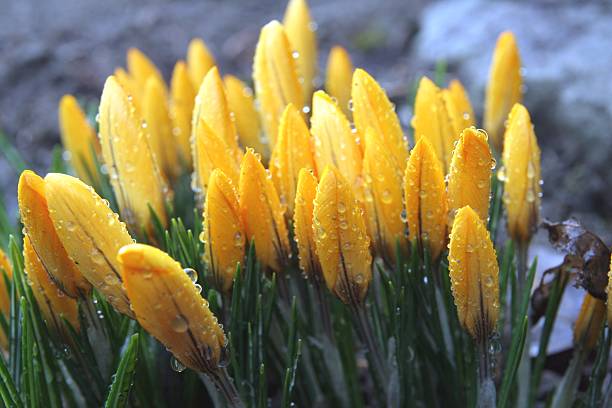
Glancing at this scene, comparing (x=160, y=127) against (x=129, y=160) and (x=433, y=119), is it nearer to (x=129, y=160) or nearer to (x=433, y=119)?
(x=129, y=160)

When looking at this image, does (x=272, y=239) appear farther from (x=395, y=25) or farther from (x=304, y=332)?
(x=395, y=25)

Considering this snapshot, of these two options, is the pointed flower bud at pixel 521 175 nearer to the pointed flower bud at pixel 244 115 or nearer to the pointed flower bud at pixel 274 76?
the pointed flower bud at pixel 274 76

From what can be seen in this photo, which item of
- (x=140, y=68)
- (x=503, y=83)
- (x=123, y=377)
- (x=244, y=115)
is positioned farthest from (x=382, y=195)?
(x=140, y=68)

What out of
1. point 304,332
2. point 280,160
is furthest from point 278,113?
point 304,332

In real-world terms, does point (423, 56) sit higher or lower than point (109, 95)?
→ higher

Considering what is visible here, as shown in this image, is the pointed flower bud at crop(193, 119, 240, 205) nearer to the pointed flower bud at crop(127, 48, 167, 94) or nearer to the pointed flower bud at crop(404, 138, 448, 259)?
the pointed flower bud at crop(404, 138, 448, 259)
